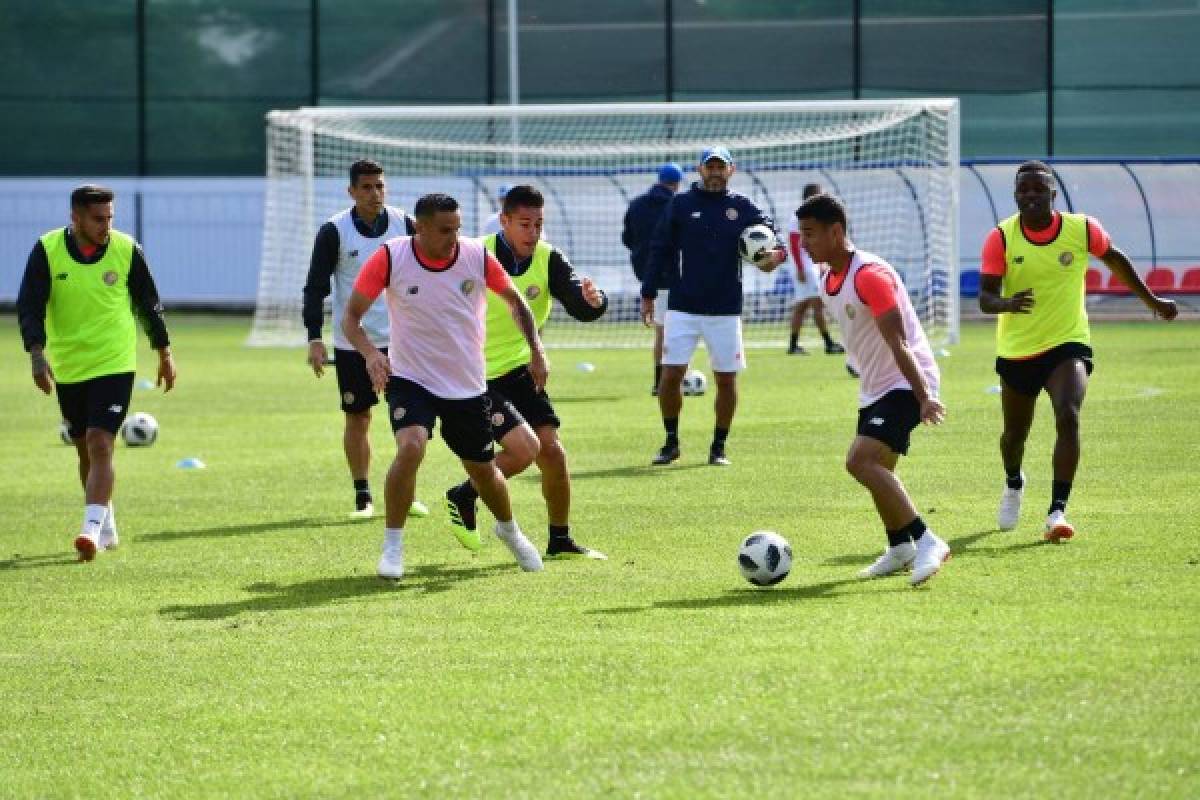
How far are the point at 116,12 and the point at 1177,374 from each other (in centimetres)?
2795

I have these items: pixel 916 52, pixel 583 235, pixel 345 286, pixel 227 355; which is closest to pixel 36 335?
pixel 345 286

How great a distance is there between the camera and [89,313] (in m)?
11.8

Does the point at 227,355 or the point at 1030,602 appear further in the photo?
the point at 227,355

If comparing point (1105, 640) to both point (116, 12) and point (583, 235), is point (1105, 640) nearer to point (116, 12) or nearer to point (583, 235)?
point (583, 235)

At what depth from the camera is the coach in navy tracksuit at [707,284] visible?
15445 mm

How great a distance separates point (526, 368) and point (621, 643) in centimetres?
334

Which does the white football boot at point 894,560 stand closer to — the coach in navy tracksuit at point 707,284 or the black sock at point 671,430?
the coach in navy tracksuit at point 707,284

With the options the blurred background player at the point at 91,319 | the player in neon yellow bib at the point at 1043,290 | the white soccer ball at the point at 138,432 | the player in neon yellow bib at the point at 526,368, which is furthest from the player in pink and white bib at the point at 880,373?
the white soccer ball at the point at 138,432

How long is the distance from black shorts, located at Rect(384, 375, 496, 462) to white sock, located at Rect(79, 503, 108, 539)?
214 cm

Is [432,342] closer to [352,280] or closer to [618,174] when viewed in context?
[352,280]

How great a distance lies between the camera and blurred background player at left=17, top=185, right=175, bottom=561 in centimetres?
1166

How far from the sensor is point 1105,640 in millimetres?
7801

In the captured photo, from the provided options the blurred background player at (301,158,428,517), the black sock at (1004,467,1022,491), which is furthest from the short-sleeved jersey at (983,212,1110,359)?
the blurred background player at (301,158,428,517)

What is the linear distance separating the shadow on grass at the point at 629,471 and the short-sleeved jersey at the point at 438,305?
A: 431 centimetres
